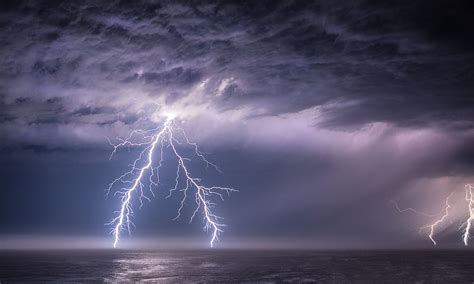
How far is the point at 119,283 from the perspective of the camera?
26344 millimetres

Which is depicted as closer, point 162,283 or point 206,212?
point 162,283

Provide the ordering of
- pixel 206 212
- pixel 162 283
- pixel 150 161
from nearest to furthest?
pixel 162 283
pixel 206 212
pixel 150 161

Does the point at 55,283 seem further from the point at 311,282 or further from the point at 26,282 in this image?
the point at 311,282

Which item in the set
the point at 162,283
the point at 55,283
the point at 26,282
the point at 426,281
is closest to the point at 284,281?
the point at 162,283

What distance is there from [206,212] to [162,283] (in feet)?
23.9

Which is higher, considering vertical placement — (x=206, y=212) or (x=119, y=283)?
(x=206, y=212)

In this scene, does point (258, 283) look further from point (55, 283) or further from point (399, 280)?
point (55, 283)

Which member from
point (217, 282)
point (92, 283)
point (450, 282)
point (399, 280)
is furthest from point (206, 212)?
point (450, 282)

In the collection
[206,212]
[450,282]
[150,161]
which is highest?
[150,161]

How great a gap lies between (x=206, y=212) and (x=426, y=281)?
1663 cm

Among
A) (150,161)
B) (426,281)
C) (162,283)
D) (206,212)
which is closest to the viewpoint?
(162,283)

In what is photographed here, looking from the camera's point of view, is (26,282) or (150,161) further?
(150,161)

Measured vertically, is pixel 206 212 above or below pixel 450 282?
above

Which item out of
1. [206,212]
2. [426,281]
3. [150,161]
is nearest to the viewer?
[426,281]
